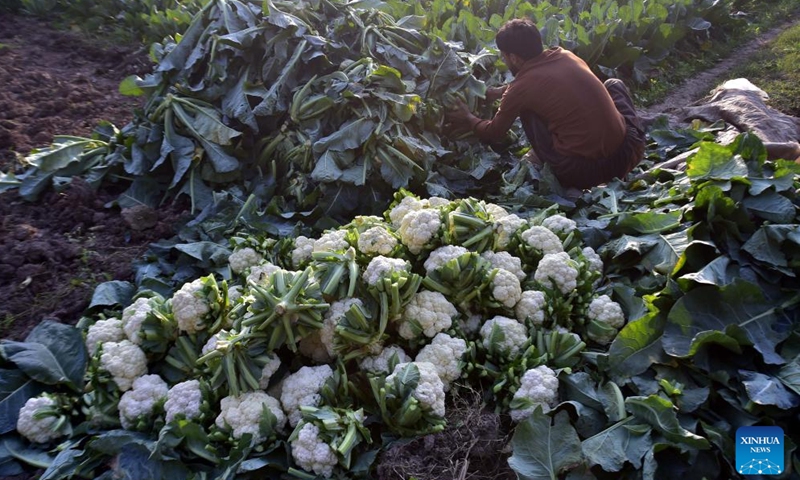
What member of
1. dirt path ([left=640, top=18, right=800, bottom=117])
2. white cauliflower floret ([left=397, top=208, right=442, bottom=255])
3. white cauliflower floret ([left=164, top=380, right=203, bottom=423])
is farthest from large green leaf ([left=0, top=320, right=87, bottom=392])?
dirt path ([left=640, top=18, right=800, bottom=117])

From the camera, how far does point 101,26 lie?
756 cm

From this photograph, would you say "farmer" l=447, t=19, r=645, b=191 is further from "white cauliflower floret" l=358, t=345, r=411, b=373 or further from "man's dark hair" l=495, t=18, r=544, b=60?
"white cauliflower floret" l=358, t=345, r=411, b=373

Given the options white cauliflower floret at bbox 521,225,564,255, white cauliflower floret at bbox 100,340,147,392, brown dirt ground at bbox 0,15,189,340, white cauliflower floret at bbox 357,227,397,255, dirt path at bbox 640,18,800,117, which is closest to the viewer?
white cauliflower floret at bbox 100,340,147,392

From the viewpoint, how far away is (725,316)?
100 inches

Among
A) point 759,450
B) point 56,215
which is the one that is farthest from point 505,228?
point 56,215

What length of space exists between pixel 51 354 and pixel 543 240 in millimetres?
2631

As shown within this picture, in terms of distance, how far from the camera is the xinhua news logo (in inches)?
86.4

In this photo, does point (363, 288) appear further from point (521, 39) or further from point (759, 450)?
point (521, 39)

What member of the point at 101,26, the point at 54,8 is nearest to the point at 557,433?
the point at 101,26

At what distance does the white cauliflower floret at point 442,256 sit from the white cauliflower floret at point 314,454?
39.0 inches

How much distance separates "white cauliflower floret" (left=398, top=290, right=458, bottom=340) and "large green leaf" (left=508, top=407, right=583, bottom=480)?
2.08 ft

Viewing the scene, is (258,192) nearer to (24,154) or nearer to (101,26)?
(24,154)

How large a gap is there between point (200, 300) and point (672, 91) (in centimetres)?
648

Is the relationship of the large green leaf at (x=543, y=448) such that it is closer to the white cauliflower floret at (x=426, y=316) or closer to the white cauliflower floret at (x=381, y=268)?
the white cauliflower floret at (x=426, y=316)
